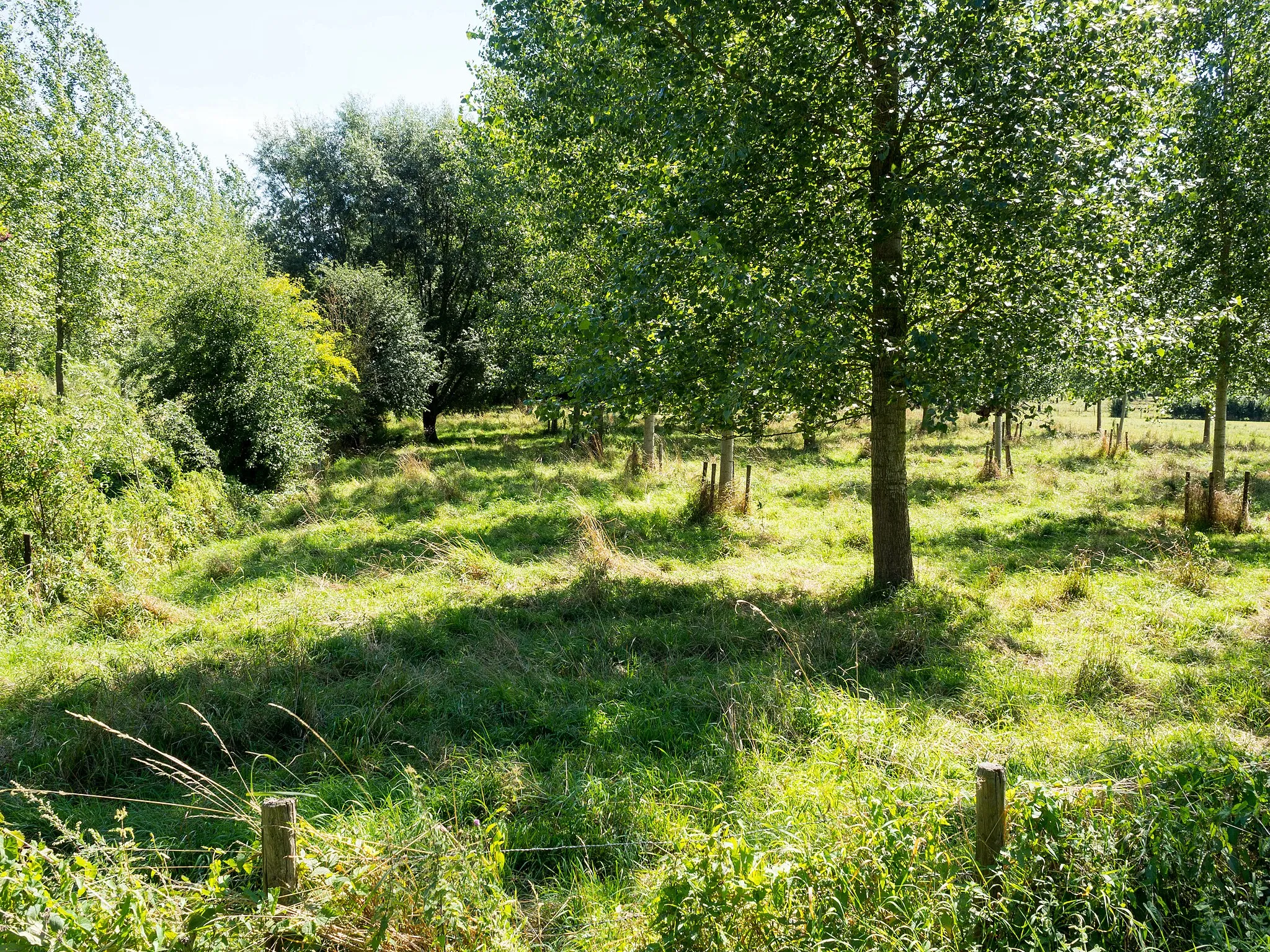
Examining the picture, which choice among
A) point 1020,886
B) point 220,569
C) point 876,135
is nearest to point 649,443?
point 220,569

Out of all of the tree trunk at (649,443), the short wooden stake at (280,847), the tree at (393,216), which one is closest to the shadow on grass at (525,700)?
the short wooden stake at (280,847)

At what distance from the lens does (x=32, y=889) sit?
9.48 feet

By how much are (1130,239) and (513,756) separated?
840 centimetres

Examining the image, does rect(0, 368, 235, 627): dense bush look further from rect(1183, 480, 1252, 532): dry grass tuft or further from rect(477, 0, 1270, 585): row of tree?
rect(1183, 480, 1252, 532): dry grass tuft

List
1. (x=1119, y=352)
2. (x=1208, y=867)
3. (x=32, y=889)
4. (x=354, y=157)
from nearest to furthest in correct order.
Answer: (x=32, y=889)
(x=1208, y=867)
(x=1119, y=352)
(x=354, y=157)

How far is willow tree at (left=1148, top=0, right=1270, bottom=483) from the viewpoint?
1312 centimetres

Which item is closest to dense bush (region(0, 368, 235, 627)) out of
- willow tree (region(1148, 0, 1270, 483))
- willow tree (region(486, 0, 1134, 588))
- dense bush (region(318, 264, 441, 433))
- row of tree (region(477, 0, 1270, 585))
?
row of tree (region(477, 0, 1270, 585))

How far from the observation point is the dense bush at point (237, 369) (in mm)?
17500

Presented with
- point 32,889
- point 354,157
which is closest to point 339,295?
point 354,157

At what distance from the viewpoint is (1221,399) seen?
48.9 ft

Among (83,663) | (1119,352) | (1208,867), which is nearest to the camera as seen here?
(1208,867)

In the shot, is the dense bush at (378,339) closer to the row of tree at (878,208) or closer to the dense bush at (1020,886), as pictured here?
the row of tree at (878,208)

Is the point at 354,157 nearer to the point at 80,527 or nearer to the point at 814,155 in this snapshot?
the point at 80,527

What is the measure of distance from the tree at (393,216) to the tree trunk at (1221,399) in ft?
73.3
